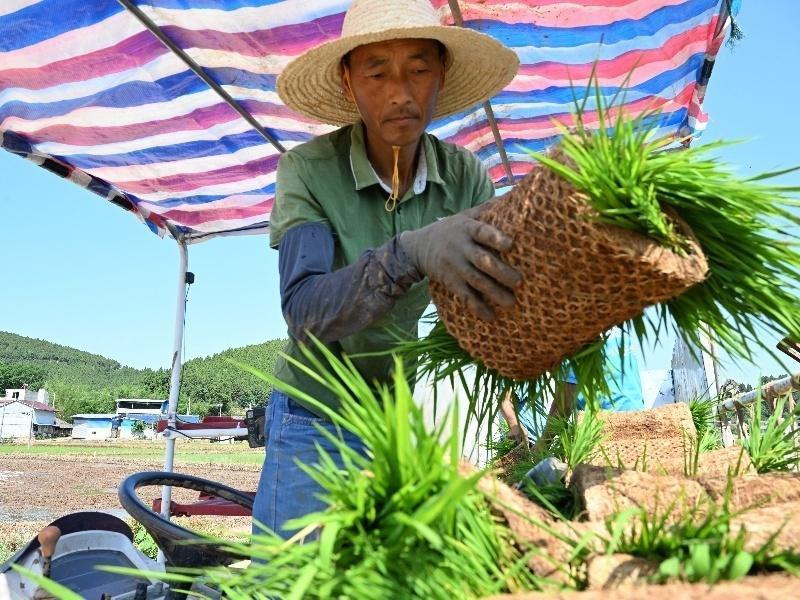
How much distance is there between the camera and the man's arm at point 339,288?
1.18 m

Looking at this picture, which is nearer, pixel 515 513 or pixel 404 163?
pixel 515 513

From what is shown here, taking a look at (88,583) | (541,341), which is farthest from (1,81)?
(541,341)

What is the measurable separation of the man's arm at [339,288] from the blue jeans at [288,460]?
506 millimetres

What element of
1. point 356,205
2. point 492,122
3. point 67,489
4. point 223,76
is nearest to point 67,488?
point 67,489

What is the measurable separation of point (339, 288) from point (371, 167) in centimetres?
72

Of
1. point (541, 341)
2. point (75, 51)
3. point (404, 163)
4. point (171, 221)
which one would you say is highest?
point (75, 51)

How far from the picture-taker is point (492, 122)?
469 centimetres

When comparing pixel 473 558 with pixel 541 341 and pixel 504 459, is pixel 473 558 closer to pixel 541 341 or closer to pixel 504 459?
pixel 541 341

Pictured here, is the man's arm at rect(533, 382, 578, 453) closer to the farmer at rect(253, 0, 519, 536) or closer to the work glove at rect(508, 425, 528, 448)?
the work glove at rect(508, 425, 528, 448)

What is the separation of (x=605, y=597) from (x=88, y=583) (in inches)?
87.5

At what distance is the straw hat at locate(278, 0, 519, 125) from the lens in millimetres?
1683

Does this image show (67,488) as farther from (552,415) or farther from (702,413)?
(552,415)

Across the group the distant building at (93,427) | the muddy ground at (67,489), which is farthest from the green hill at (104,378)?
the muddy ground at (67,489)

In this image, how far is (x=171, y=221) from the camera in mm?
5750
